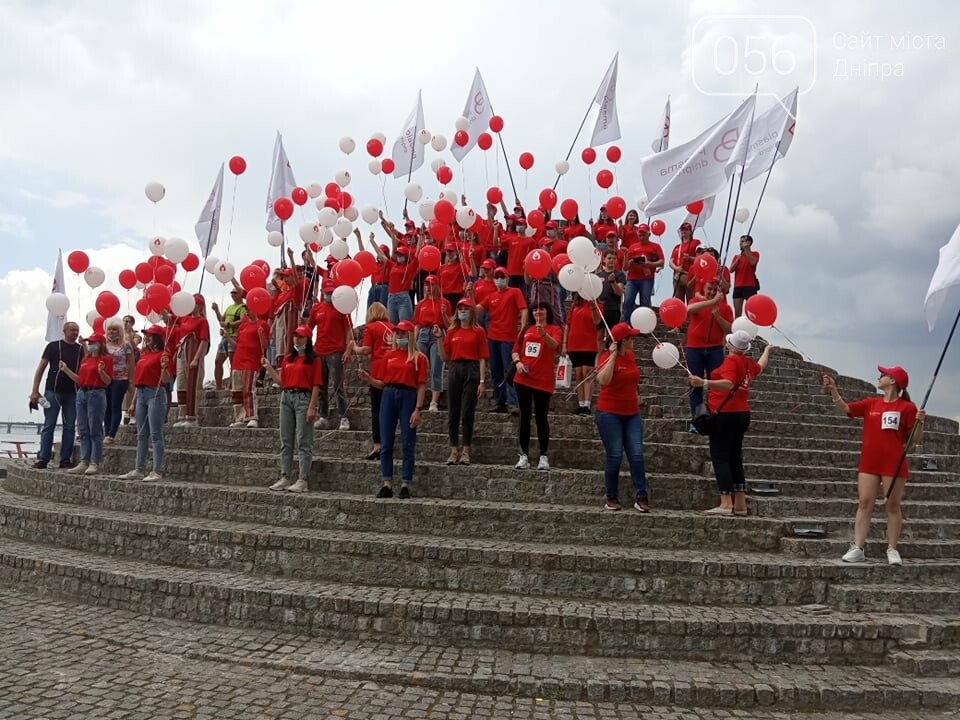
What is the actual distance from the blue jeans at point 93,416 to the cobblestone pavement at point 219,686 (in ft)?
12.5

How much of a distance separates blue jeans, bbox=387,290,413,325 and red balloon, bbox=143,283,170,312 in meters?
3.33

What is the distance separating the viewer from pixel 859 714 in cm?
472

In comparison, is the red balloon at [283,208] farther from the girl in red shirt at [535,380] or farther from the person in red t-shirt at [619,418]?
the person in red t-shirt at [619,418]

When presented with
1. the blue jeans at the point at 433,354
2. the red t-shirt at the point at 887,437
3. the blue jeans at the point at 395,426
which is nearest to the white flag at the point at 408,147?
the blue jeans at the point at 433,354

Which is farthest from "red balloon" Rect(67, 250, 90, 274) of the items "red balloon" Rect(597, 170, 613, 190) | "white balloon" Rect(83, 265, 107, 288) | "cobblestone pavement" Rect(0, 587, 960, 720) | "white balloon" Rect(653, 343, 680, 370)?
"red balloon" Rect(597, 170, 613, 190)

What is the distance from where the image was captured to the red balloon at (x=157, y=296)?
8820 millimetres

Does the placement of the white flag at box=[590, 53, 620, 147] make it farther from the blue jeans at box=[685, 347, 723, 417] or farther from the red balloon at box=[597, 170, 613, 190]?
the blue jeans at box=[685, 347, 723, 417]

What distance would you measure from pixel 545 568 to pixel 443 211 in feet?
21.9

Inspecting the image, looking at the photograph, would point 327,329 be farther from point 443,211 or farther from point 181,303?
point 443,211

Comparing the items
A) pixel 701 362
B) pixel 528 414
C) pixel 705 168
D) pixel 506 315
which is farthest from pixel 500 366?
pixel 705 168

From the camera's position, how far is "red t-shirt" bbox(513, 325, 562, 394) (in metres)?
7.85

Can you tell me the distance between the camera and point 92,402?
30.1 ft

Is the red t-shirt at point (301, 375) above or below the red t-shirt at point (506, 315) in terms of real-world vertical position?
below

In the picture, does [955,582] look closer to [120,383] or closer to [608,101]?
[120,383]
